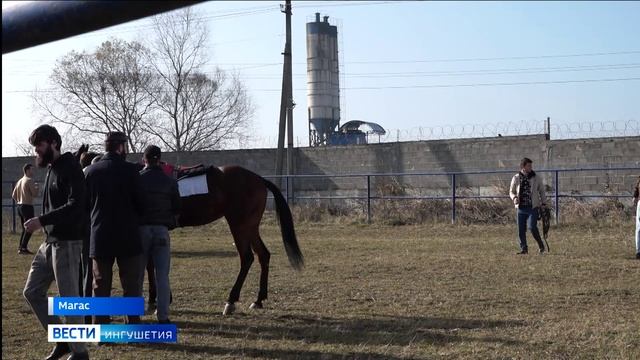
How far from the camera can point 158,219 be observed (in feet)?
21.1

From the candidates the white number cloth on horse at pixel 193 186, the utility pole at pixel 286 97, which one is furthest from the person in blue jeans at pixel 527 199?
the utility pole at pixel 286 97

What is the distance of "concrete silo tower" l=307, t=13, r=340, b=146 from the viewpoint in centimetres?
4194

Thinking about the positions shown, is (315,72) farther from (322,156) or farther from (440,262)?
(440,262)

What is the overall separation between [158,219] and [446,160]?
1927cm

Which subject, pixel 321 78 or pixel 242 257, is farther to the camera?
pixel 321 78

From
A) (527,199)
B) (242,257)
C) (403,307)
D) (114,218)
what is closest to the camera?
(114,218)

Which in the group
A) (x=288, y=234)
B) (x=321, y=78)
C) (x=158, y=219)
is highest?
(x=321, y=78)

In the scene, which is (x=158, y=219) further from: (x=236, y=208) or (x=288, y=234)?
(x=288, y=234)

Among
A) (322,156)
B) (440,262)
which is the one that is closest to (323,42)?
(322,156)

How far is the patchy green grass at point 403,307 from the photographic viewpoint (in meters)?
5.88

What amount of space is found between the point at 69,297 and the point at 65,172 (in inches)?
36.3

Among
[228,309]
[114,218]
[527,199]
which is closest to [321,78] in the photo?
[527,199]

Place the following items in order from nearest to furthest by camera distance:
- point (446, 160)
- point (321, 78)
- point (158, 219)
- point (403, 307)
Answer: point (158, 219) → point (403, 307) → point (446, 160) → point (321, 78)

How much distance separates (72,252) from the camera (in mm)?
5312
